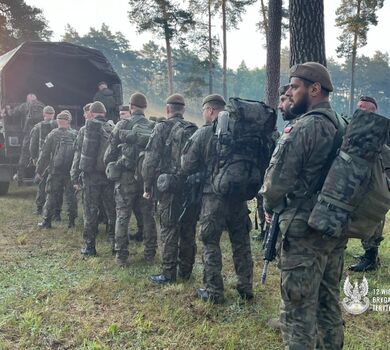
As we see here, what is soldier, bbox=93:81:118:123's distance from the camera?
9.99 metres

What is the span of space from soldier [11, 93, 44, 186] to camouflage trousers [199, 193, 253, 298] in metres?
6.02

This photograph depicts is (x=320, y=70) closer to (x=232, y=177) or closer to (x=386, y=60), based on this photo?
(x=232, y=177)

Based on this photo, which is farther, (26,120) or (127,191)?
(26,120)

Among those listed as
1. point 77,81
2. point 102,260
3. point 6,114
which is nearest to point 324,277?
point 102,260

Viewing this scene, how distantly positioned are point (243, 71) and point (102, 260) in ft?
241

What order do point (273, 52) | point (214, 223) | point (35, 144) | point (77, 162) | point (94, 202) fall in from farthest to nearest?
point (273, 52)
point (35, 144)
point (77, 162)
point (94, 202)
point (214, 223)

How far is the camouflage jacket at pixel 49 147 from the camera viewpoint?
7457 mm

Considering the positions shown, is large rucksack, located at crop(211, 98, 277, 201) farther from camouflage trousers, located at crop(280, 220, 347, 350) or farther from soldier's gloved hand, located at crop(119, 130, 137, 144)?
soldier's gloved hand, located at crop(119, 130, 137, 144)

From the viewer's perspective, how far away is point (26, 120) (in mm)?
8969

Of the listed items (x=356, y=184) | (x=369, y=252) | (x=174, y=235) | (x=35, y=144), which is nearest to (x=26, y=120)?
(x=35, y=144)

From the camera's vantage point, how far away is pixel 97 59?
10.4m

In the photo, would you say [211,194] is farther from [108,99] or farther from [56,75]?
[56,75]

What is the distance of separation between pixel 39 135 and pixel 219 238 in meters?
5.30

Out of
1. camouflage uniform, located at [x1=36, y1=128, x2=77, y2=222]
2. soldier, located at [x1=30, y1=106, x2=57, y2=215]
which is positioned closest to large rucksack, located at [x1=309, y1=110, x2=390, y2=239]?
camouflage uniform, located at [x1=36, y1=128, x2=77, y2=222]
